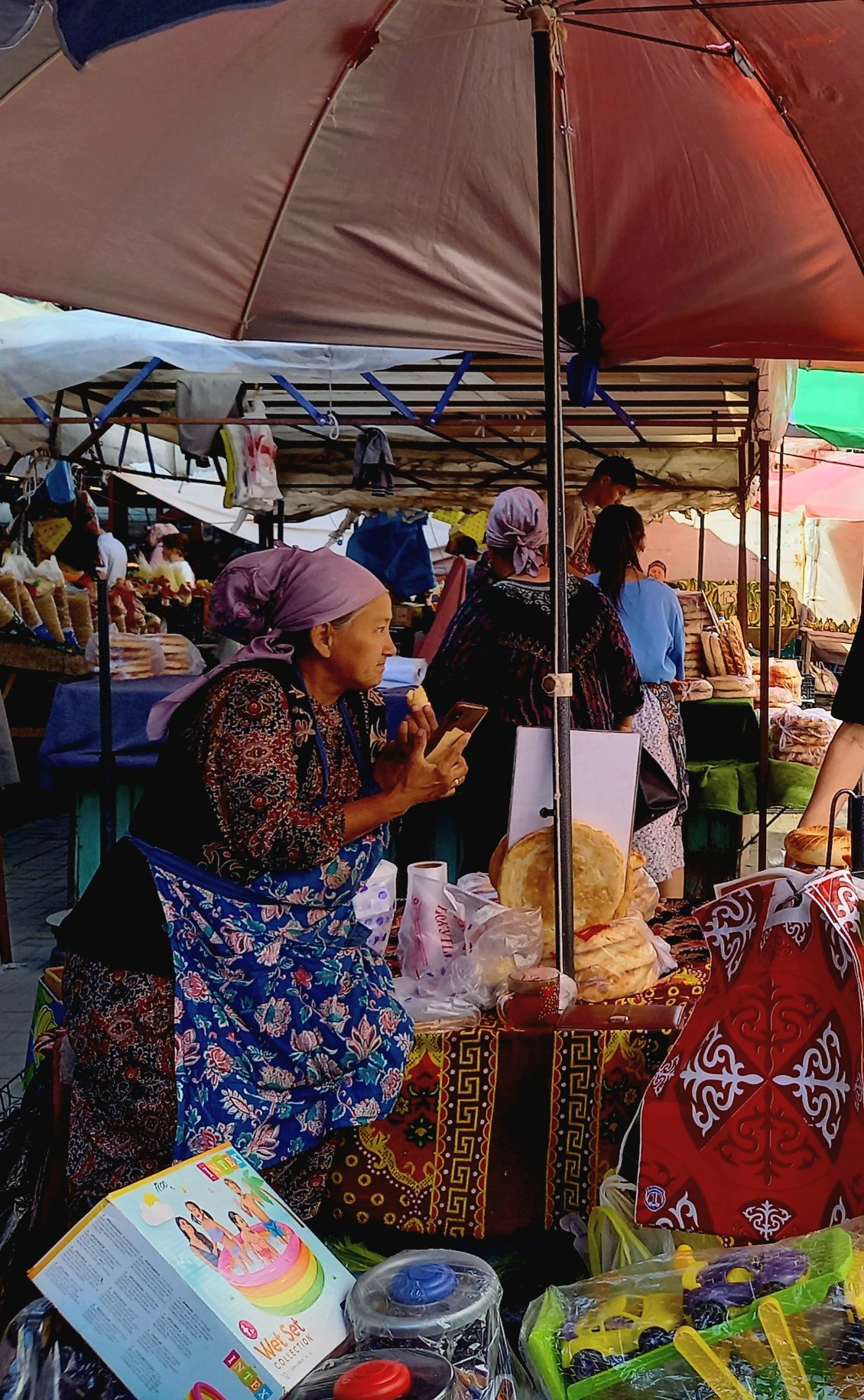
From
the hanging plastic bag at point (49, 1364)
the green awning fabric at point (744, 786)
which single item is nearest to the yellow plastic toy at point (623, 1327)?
the hanging plastic bag at point (49, 1364)

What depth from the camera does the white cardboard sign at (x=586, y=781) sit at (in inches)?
98.7

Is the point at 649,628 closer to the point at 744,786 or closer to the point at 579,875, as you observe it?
the point at 744,786

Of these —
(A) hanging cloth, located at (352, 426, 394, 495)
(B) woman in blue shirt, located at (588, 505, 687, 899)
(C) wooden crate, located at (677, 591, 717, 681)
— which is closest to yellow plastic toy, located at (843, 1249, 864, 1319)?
(B) woman in blue shirt, located at (588, 505, 687, 899)

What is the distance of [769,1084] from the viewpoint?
1947mm

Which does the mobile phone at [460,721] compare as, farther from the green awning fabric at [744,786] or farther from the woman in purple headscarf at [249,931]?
the green awning fabric at [744,786]

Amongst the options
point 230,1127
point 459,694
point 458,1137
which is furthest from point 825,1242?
point 459,694

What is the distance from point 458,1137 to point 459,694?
1.83 meters

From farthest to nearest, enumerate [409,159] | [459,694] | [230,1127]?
1. [459,694]
2. [409,159]
3. [230,1127]

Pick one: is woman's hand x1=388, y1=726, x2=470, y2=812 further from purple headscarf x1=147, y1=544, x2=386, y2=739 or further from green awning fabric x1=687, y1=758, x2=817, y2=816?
green awning fabric x1=687, y1=758, x2=817, y2=816

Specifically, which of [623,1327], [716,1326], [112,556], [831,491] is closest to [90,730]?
[623,1327]

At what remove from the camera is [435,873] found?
8.56 feet

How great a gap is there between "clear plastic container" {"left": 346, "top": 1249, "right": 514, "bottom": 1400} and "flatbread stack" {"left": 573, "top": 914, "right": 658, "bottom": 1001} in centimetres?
81

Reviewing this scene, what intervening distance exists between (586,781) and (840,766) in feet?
2.07

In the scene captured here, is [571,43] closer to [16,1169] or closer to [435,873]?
[435,873]
